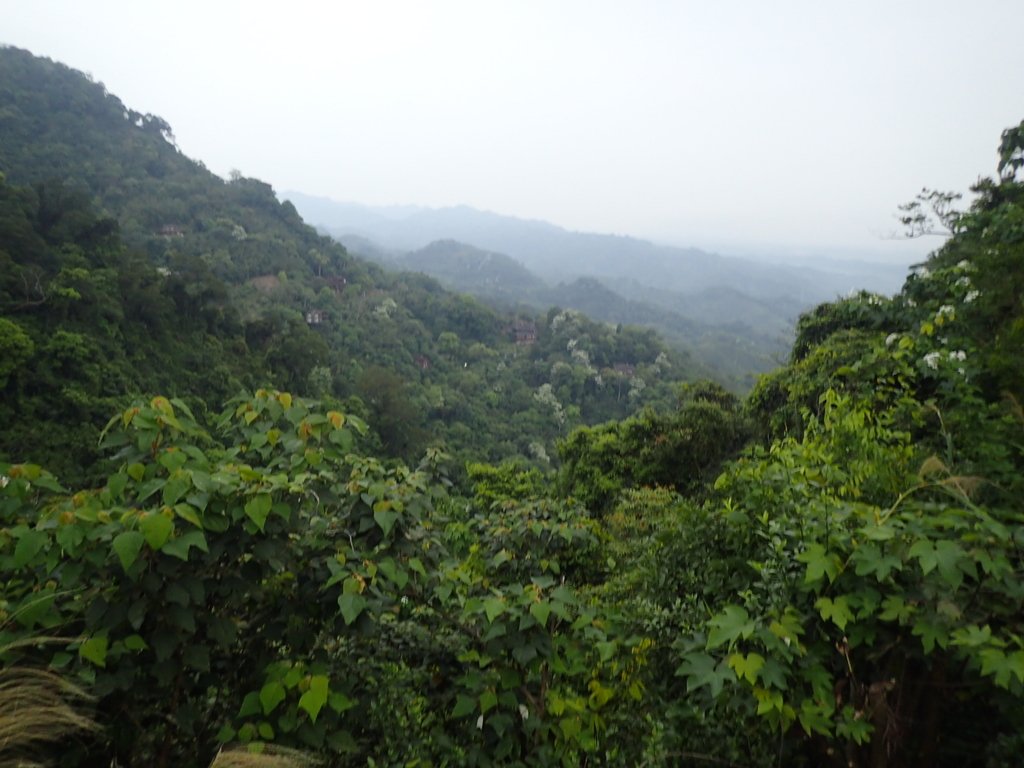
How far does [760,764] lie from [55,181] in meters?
25.5

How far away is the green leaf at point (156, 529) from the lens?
1.12 metres

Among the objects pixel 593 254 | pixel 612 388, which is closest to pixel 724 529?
pixel 612 388

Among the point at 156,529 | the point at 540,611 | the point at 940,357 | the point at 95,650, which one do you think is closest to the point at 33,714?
the point at 95,650

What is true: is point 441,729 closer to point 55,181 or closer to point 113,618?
point 113,618

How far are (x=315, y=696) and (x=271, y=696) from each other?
11cm

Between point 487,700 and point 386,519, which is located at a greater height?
point 386,519

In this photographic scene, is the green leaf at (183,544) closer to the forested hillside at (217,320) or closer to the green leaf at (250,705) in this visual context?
the green leaf at (250,705)

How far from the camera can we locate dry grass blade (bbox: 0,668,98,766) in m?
1.09

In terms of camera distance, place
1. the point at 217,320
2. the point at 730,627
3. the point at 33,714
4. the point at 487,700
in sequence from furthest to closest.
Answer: the point at 217,320 → the point at 487,700 → the point at 730,627 → the point at 33,714

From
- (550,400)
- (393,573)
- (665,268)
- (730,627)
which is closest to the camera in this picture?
(730,627)

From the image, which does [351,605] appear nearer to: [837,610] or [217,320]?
[837,610]

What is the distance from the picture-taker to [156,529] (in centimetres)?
112

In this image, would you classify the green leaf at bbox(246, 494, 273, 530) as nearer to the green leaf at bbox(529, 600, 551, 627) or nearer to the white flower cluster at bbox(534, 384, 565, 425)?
the green leaf at bbox(529, 600, 551, 627)

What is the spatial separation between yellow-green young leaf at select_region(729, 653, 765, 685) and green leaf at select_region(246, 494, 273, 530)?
A: 1090 millimetres
